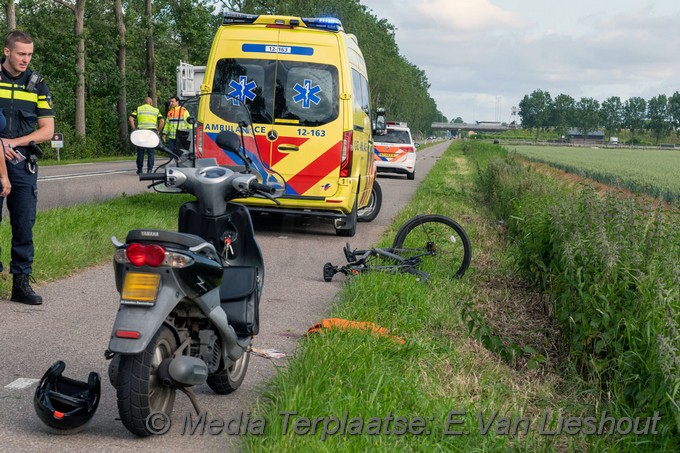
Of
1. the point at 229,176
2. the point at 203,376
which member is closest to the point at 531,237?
the point at 229,176

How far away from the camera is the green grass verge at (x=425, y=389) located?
3.86 metres

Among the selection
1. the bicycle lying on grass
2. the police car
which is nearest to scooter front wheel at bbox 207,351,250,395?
the bicycle lying on grass

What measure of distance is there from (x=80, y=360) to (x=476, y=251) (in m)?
6.35

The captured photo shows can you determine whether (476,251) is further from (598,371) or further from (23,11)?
(23,11)

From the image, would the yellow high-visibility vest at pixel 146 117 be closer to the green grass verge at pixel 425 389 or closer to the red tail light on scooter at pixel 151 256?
the green grass verge at pixel 425 389

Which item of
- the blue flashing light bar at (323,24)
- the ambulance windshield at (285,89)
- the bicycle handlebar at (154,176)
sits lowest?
the bicycle handlebar at (154,176)

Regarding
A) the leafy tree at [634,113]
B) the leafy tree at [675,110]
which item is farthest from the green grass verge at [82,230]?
the leafy tree at [634,113]

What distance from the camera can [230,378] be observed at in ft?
15.2

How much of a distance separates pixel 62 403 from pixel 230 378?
997 millimetres

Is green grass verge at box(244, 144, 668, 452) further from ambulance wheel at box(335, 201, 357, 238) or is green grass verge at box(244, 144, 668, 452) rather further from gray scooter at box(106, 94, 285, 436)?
ambulance wheel at box(335, 201, 357, 238)

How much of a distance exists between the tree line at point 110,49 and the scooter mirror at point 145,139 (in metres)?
23.2

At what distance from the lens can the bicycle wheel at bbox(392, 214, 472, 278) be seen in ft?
27.6

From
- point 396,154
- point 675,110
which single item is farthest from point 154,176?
point 675,110

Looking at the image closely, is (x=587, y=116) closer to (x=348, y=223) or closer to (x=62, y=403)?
(x=348, y=223)
